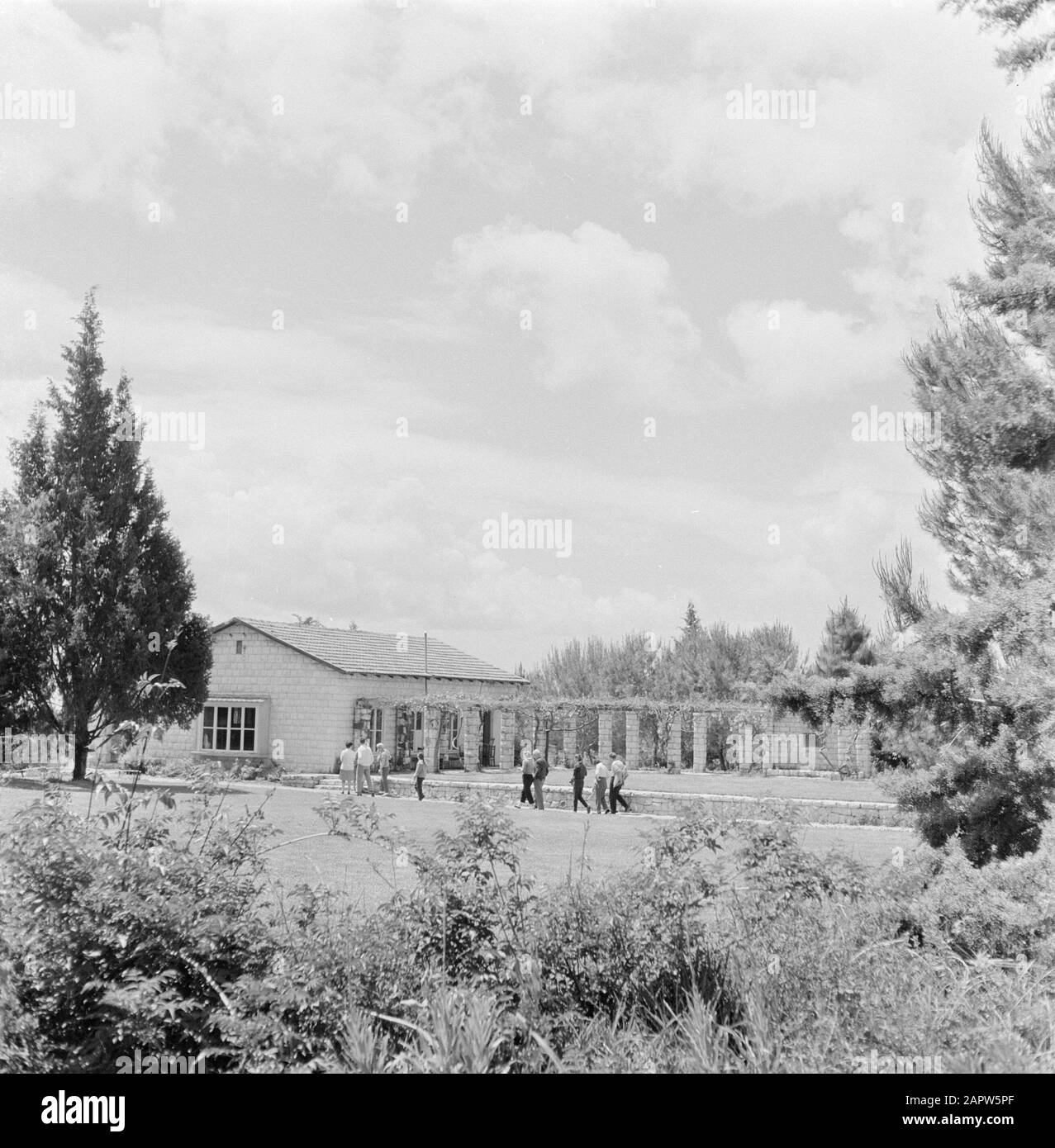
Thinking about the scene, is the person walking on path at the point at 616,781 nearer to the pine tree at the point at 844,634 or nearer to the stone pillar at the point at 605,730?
the stone pillar at the point at 605,730

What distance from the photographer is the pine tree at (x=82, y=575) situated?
94.5 ft

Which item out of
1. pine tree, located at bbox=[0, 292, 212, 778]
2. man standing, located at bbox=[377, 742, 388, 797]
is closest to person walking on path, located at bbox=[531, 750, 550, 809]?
man standing, located at bbox=[377, 742, 388, 797]

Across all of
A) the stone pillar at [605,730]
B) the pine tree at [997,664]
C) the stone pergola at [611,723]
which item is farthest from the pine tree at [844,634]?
the pine tree at [997,664]

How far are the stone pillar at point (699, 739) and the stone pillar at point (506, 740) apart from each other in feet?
21.1

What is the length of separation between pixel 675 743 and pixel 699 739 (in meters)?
0.87

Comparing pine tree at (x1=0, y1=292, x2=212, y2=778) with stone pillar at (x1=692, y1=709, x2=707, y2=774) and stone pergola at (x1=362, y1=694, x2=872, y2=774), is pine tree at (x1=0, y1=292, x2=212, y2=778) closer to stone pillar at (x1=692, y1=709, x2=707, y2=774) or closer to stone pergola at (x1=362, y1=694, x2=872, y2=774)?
stone pergola at (x1=362, y1=694, x2=872, y2=774)

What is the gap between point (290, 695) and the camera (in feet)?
123

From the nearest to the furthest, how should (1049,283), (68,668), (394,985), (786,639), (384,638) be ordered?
(394,985)
(1049,283)
(68,668)
(384,638)
(786,639)

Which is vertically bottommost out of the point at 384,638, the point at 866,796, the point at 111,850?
the point at 866,796

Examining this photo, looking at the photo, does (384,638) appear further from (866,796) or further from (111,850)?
(111,850)

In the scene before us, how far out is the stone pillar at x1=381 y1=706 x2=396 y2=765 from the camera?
1499 inches
